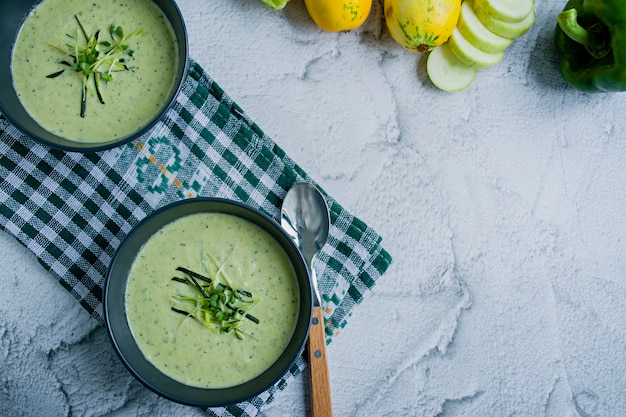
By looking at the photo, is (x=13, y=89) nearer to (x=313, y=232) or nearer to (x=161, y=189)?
(x=161, y=189)

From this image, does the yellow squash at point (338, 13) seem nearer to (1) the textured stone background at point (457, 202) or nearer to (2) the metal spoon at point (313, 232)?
(1) the textured stone background at point (457, 202)

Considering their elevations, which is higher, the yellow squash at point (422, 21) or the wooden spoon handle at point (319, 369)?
the yellow squash at point (422, 21)

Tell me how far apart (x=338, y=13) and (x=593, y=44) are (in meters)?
0.74

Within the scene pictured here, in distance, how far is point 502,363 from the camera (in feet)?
5.88

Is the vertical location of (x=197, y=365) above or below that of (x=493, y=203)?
above

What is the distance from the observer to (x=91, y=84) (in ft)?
5.00

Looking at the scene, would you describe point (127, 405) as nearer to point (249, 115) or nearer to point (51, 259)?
point (51, 259)

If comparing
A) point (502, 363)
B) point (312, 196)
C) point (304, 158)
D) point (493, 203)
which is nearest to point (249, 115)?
point (304, 158)

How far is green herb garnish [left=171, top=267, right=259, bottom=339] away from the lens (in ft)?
4.72

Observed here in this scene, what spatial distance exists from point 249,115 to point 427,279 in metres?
0.70

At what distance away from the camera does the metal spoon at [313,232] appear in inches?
64.1


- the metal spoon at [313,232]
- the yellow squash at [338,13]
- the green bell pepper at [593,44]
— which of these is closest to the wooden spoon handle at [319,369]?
the metal spoon at [313,232]

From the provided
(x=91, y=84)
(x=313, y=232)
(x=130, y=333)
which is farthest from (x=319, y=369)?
(x=91, y=84)

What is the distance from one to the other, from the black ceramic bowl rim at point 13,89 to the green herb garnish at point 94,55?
0.33 ft
